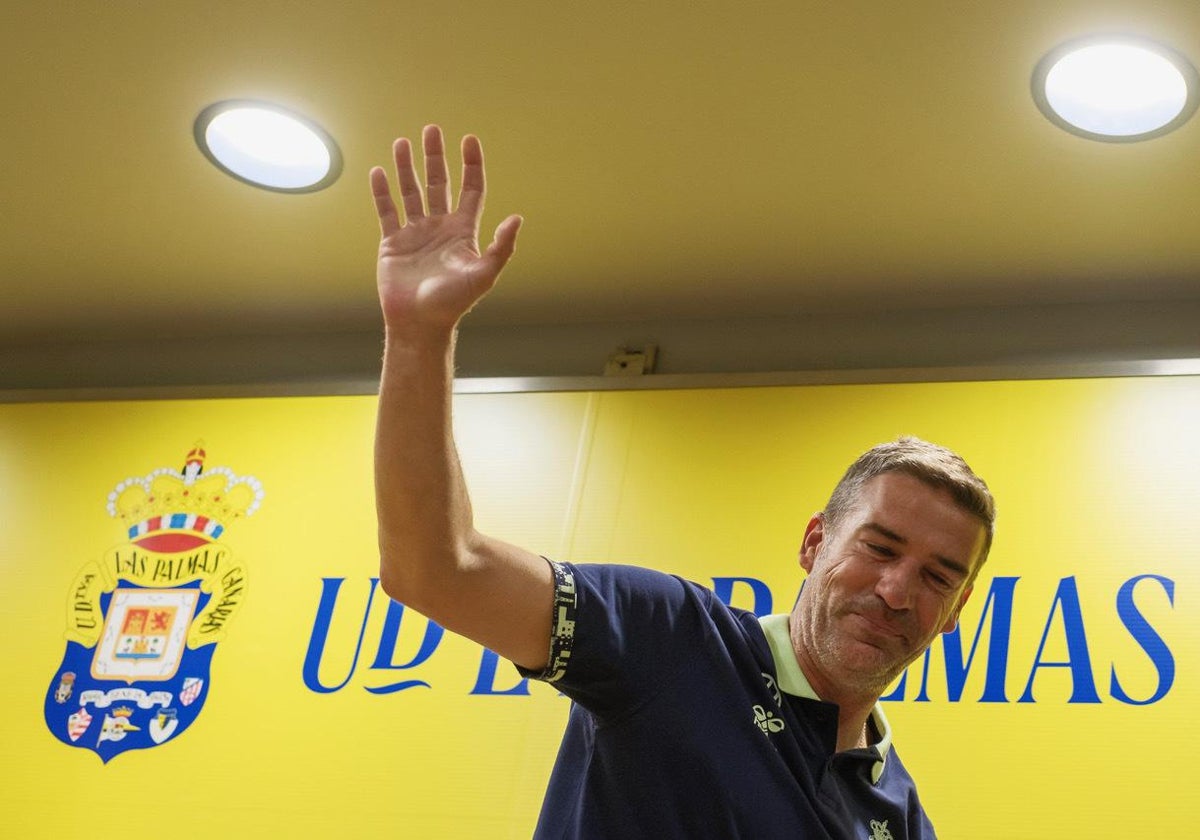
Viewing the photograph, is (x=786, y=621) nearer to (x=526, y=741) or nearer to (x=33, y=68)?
(x=526, y=741)

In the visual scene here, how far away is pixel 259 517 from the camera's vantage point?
2219mm

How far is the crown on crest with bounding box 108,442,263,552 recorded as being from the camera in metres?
2.24

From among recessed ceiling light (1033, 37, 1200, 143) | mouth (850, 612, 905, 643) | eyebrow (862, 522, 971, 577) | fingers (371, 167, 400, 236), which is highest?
recessed ceiling light (1033, 37, 1200, 143)

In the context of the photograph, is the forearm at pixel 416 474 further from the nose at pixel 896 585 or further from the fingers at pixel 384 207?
the nose at pixel 896 585

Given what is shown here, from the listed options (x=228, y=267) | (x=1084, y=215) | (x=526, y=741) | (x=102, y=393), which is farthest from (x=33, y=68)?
(x=1084, y=215)

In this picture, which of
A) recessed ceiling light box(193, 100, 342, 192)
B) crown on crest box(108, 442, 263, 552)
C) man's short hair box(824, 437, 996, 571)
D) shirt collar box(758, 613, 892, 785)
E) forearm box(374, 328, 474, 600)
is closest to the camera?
forearm box(374, 328, 474, 600)

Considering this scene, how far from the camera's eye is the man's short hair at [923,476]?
1285mm

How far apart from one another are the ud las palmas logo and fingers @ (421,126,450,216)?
4.26 ft

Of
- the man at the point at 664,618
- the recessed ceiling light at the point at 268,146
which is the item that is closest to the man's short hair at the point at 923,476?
the man at the point at 664,618

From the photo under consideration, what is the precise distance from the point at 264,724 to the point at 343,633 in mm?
183

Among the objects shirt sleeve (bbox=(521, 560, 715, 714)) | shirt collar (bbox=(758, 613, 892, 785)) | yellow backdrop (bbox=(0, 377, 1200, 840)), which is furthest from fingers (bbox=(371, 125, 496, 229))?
yellow backdrop (bbox=(0, 377, 1200, 840))

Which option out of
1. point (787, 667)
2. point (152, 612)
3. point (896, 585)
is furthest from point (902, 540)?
point (152, 612)

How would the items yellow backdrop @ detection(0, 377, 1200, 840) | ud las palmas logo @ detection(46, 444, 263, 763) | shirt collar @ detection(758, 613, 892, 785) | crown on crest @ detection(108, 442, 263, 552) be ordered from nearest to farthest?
shirt collar @ detection(758, 613, 892, 785) → yellow backdrop @ detection(0, 377, 1200, 840) → ud las palmas logo @ detection(46, 444, 263, 763) → crown on crest @ detection(108, 442, 263, 552)

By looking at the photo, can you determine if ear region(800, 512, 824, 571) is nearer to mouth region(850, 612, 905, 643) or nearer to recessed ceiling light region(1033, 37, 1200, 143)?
mouth region(850, 612, 905, 643)
